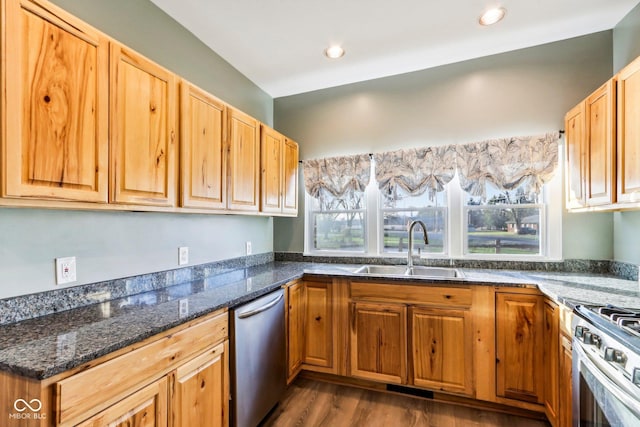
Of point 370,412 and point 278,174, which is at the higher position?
point 278,174

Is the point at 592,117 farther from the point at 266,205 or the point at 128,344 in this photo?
the point at 128,344

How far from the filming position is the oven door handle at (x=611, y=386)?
106cm

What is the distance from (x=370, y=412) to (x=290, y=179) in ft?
6.83

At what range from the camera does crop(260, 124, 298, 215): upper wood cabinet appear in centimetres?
254

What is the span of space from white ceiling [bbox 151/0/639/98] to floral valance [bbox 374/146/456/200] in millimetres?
829

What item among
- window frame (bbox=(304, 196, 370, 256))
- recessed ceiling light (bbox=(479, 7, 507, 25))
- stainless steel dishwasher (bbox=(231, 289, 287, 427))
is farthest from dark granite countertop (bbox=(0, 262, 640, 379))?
recessed ceiling light (bbox=(479, 7, 507, 25))

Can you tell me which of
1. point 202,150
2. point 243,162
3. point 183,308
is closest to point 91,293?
point 183,308

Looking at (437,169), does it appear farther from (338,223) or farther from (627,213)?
(627,213)

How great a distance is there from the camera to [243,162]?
227cm

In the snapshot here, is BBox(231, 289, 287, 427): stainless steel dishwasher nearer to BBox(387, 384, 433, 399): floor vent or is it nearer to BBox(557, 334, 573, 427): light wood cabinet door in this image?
BBox(387, 384, 433, 399): floor vent

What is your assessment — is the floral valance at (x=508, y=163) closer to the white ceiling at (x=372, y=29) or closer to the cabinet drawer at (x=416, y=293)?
the white ceiling at (x=372, y=29)

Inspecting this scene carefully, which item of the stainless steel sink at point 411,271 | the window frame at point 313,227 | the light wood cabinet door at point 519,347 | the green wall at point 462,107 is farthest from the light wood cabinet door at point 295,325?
the light wood cabinet door at point 519,347

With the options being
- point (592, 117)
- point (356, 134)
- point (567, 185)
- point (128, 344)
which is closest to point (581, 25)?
point (592, 117)

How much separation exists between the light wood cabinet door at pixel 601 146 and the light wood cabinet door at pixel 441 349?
113cm
